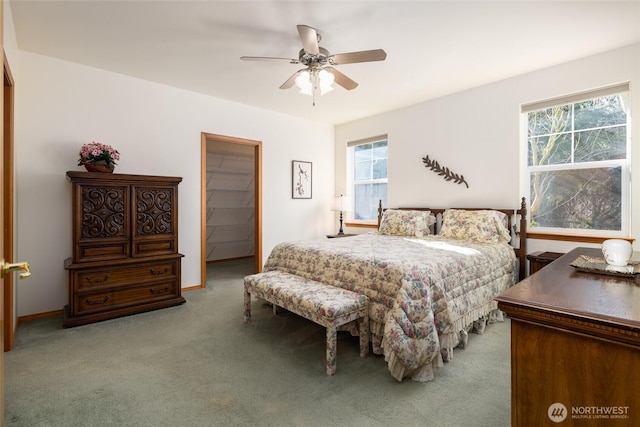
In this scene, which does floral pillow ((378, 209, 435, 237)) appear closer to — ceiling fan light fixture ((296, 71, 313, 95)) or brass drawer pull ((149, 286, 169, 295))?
ceiling fan light fixture ((296, 71, 313, 95))

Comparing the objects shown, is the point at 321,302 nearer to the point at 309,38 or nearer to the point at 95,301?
the point at 309,38

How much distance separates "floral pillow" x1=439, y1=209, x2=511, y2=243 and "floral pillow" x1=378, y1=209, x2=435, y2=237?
26 centimetres

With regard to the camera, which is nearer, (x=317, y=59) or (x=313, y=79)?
(x=317, y=59)

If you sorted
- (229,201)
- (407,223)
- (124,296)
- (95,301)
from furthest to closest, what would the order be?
(229,201)
(407,223)
(124,296)
(95,301)

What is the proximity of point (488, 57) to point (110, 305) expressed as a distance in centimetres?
433

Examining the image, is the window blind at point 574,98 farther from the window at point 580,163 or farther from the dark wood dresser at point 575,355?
the dark wood dresser at point 575,355

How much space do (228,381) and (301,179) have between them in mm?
3578

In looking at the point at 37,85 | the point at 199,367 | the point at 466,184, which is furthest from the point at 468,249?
the point at 37,85

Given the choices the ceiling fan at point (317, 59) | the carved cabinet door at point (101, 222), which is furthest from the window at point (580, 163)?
the carved cabinet door at point (101, 222)

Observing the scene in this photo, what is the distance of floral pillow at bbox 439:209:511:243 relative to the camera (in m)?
3.30

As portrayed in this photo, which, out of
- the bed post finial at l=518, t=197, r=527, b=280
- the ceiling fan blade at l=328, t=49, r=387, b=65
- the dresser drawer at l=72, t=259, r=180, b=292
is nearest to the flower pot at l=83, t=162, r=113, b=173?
the dresser drawer at l=72, t=259, r=180, b=292

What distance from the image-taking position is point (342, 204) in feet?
16.9

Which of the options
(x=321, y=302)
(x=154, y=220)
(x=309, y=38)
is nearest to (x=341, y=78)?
(x=309, y=38)

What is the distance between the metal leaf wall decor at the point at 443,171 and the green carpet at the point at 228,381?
1903mm
